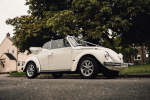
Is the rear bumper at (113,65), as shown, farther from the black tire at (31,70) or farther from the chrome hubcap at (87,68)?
the black tire at (31,70)

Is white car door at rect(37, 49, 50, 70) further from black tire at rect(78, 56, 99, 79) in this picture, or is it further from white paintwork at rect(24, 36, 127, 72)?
black tire at rect(78, 56, 99, 79)

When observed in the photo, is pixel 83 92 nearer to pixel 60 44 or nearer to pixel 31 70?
pixel 60 44

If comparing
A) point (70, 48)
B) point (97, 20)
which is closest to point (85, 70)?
point (70, 48)

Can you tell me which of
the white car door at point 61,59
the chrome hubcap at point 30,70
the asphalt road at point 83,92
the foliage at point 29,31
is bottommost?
the asphalt road at point 83,92

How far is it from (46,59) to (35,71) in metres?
0.77

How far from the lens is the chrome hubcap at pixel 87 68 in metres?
7.22

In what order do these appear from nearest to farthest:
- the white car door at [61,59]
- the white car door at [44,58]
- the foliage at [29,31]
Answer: the white car door at [61,59]
the white car door at [44,58]
the foliage at [29,31]

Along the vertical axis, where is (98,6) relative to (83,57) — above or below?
above

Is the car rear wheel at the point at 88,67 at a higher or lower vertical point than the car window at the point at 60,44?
lower

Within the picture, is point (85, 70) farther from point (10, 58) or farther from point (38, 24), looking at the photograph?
point (10, 58)

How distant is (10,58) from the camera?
42219 millimetres

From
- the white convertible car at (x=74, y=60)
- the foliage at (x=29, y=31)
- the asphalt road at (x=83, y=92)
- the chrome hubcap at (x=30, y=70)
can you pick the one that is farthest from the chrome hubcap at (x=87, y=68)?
the foliage at (x=29, y=31)

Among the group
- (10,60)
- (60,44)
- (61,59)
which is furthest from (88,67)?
(10,60)

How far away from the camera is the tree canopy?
1295 cm
